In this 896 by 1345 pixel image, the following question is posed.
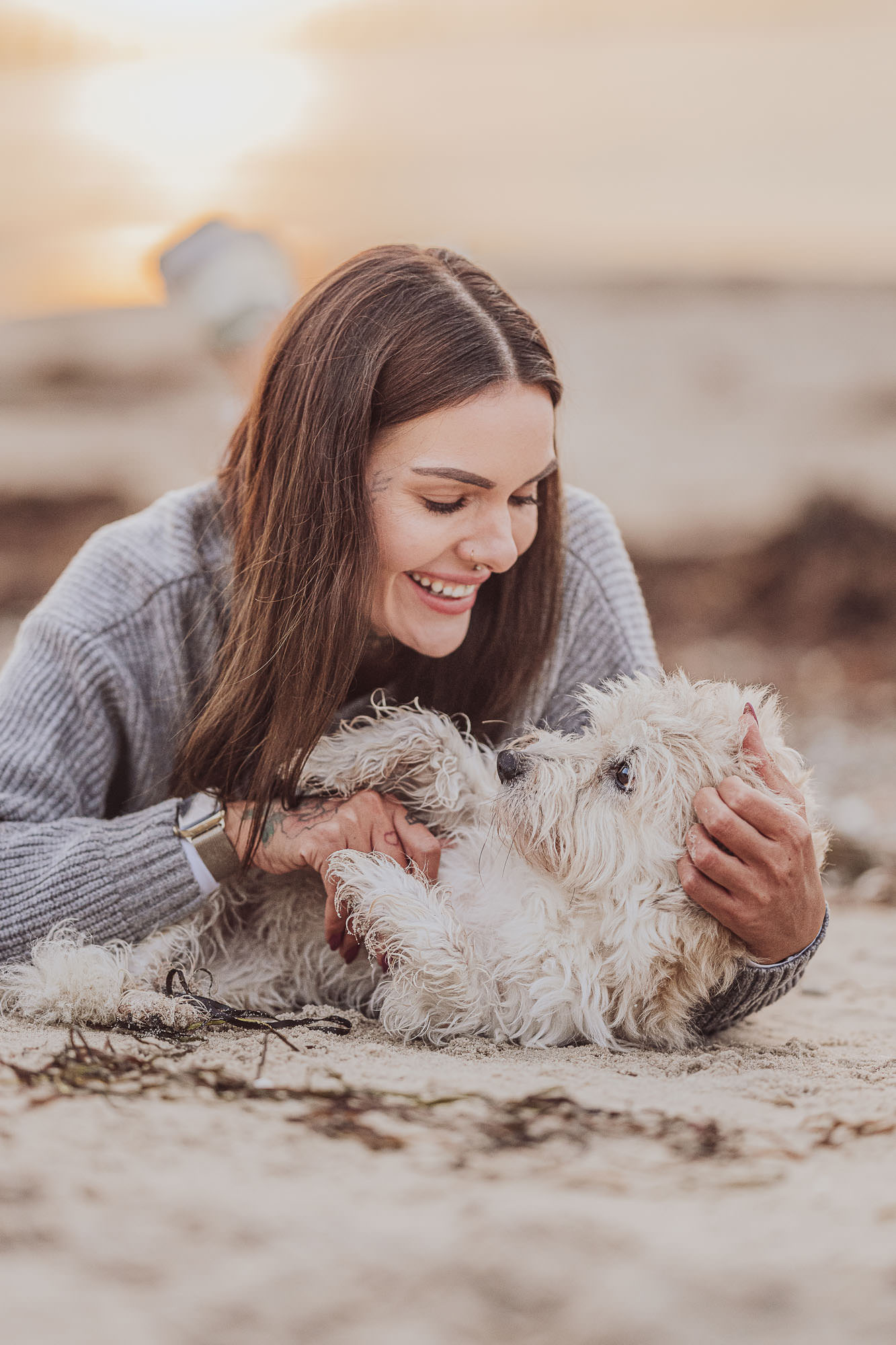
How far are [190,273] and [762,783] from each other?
512cm

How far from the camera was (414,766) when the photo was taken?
11.2 ft

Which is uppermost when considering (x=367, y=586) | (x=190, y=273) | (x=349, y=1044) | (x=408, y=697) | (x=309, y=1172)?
(x=190, y=273)

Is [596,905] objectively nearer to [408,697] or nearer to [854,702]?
[408,697]

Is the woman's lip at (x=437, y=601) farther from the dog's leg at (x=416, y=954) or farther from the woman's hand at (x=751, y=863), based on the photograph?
the woman's hand at (x=751, y=863)

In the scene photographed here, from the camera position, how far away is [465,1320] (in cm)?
158

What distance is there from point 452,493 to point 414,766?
834 millimetres

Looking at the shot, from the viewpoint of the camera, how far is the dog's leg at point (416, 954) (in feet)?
9.71

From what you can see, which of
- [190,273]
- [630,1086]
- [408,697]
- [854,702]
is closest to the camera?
[630,1086]

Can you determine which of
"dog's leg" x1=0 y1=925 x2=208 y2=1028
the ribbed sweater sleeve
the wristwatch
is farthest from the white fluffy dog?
the wristwatch

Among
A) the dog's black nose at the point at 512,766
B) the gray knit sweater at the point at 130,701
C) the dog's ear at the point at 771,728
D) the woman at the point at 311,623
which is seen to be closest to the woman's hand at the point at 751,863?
the woman at the point at 311,623

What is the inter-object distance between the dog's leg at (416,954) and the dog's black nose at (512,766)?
39 centimetres

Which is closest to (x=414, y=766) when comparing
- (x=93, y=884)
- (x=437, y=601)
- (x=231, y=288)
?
(x=437, y=601)

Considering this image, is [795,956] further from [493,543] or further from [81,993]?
[81,993]

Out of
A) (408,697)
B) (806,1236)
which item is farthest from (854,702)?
(806,1236)
